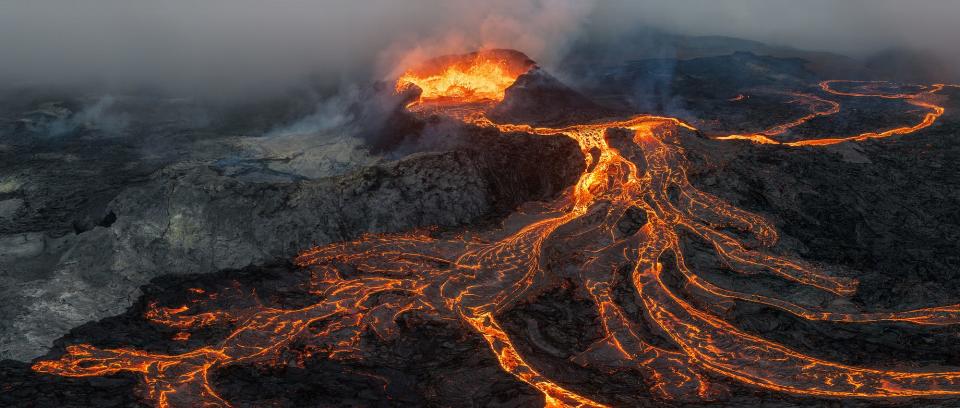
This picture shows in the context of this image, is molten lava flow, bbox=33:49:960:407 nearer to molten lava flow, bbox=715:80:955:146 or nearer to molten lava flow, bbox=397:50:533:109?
molten lava flow, bbox=715:80:955:146

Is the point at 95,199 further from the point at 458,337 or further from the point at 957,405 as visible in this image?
the point at 957,405

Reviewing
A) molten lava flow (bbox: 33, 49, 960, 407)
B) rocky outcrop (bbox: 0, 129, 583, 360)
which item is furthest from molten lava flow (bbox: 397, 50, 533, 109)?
molten lava flow (bbox: 33, 49, 960, 407)

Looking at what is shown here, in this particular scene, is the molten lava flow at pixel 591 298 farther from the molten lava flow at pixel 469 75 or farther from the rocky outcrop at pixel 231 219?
the molten lava flow at pixel 469 75

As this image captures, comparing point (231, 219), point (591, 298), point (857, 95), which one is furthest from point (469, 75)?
point (857, 95)

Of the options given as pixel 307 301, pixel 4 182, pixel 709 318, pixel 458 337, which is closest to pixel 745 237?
pixel 709 318

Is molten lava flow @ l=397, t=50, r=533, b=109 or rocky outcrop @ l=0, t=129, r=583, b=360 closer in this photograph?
rocky outcrop @ l=0, t=129, r=583, b=360

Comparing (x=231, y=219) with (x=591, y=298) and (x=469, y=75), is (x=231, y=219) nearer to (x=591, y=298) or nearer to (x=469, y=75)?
(x=591, y=298)
